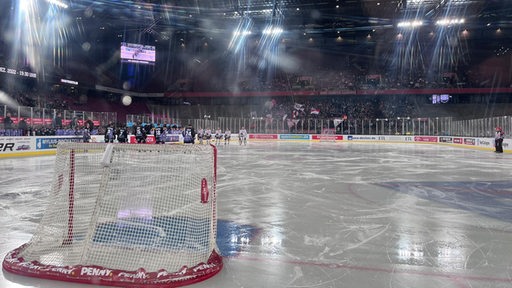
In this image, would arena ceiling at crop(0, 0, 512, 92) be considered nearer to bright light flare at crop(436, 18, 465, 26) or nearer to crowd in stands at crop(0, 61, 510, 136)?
bright light flare at crop(436, 18, 465, 26)

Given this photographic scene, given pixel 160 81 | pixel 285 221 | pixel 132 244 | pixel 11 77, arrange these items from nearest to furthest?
pixel 132 244 → pixel 285 221 → pixel 11 77 → pixel 160 81

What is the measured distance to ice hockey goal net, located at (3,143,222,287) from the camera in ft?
11.4

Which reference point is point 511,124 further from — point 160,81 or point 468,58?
point 160,81

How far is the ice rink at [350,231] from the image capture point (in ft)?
11.5

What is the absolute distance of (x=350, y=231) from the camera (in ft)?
16.6

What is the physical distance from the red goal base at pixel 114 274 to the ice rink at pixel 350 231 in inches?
3.6

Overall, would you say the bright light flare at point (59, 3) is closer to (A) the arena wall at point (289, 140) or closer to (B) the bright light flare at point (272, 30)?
(A) the arena wall at point (289, 140)

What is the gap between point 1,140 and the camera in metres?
16.9

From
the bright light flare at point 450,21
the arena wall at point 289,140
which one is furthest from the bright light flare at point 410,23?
the arena wall at point 289,140

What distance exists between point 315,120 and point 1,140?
87.0ft

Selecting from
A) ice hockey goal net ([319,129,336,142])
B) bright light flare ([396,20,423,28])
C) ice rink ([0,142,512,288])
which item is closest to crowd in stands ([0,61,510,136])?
ice hockey goal net ([319,129,336,142])

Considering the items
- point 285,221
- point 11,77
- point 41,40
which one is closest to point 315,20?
point 41,40

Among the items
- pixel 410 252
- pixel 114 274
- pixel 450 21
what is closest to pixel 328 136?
pixel 450 21

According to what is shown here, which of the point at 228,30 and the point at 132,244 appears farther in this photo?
the point at 228,30
